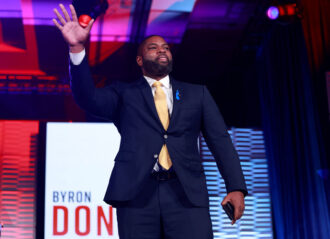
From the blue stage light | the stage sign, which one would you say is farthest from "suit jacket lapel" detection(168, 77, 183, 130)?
the stage sign

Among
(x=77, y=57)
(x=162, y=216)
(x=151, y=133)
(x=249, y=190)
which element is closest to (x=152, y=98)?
(x=151, y=133)

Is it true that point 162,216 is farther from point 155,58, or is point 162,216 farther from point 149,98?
point 155,58

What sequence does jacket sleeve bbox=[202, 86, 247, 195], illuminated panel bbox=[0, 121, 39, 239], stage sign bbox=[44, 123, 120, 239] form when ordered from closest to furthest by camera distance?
1. jacket sleeve bbox=[202, 86, 247, 195]
2. stage sign bbox=[44, 123, 120, 239]
3. illuminated panel bbox=[0, 121, 39, 239]

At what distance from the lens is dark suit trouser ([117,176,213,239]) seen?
61.4 inches

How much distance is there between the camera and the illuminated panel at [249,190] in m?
4.62

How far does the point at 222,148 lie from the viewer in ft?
5.67

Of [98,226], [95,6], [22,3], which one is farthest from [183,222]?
[22,3]

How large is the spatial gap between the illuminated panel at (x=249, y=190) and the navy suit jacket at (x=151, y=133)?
119 inches

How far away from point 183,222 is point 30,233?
3.22 metres

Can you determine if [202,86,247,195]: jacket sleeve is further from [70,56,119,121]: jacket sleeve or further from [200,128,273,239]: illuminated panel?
[200,128,273,239]: illuminated panel

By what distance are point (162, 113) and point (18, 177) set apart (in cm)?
322

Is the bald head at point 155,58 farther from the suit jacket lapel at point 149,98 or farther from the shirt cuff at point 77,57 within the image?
the shirt cuff at point 77,57

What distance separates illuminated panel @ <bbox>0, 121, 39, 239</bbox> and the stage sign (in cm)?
26

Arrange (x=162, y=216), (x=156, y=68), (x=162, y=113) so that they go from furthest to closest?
(x=156, y=68) → (x=162, y=113) → (x=162, y=216)
